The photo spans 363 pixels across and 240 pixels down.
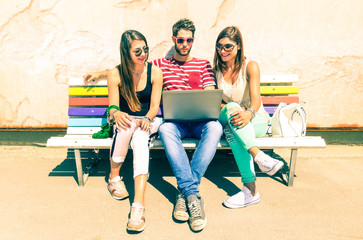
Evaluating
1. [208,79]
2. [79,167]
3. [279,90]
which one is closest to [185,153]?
[208,79]

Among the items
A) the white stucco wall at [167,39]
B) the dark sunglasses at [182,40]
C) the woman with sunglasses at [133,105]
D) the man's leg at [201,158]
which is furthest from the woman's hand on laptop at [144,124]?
the white stucco wall at [167,39]

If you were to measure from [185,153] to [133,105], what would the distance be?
70 centimetres

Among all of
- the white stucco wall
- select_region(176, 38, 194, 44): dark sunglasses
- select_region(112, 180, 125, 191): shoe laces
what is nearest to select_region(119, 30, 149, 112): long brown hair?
select_region(176, 38, 194, 44): dark sunglasses

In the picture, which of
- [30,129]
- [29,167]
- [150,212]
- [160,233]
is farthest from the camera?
[30,129]

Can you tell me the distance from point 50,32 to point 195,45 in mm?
1818

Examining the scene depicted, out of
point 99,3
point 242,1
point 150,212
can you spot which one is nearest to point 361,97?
point 242,1

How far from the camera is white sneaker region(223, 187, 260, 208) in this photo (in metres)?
2.09

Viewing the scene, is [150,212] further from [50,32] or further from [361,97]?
[361,97]

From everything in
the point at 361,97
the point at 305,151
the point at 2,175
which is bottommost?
the point at 2,175

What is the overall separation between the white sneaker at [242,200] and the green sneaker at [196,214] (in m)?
0.29

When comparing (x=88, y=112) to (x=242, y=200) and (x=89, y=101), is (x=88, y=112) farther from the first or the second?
(x=242, y=200)

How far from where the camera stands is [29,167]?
2943 mm

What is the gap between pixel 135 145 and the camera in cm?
204

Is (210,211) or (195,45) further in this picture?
(195,45)
